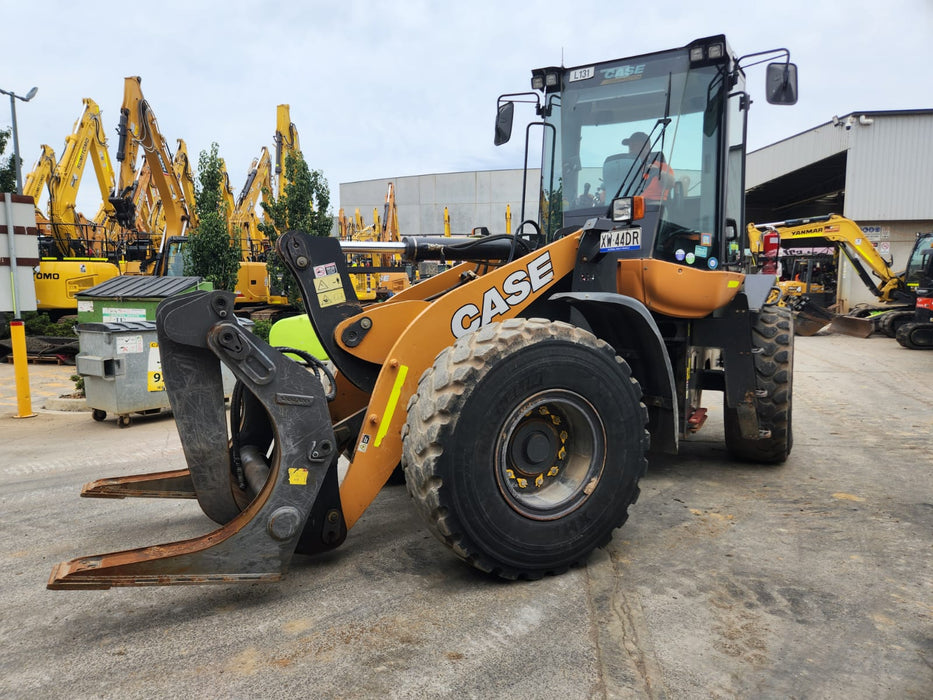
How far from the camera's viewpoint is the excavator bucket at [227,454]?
8.48ft

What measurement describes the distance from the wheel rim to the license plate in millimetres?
1064

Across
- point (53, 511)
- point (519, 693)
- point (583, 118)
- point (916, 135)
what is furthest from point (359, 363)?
point (916, 135)

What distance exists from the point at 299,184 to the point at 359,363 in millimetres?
11341

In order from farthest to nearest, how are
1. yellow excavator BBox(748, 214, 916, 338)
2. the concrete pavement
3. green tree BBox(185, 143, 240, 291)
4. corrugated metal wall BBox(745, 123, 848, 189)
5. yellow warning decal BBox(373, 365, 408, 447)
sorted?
corrugated metal wall BBox(745, 123, 848, 189), yellow excavator BBox(748, 214, 916, 338), green tree BBox(185, 143, 240, 291), yellow warning decal BBox(373, 365, 408, 447), the concrete pavement

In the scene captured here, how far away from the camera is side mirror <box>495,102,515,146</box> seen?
5.24 metres

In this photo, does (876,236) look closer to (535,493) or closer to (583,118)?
(583,118)

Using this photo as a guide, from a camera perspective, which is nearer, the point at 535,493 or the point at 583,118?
the point at 535,493

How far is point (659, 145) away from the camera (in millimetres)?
4582

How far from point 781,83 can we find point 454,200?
4702 cm

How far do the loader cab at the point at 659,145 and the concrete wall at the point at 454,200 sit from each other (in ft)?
142

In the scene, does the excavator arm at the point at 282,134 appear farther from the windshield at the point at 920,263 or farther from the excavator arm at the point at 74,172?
the windshield at the point at 920,263

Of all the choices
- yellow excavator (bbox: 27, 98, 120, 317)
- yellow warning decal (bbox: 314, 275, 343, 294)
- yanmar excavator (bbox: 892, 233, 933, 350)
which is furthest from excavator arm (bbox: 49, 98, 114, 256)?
yanmar excavator (bbox: 892, 233, 933, 350)

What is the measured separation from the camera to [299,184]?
45.3 ft

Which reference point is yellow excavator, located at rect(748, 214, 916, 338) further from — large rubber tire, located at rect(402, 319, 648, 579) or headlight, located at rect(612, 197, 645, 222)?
large rubber tire, located at rect(402, 319, 648, 579)
